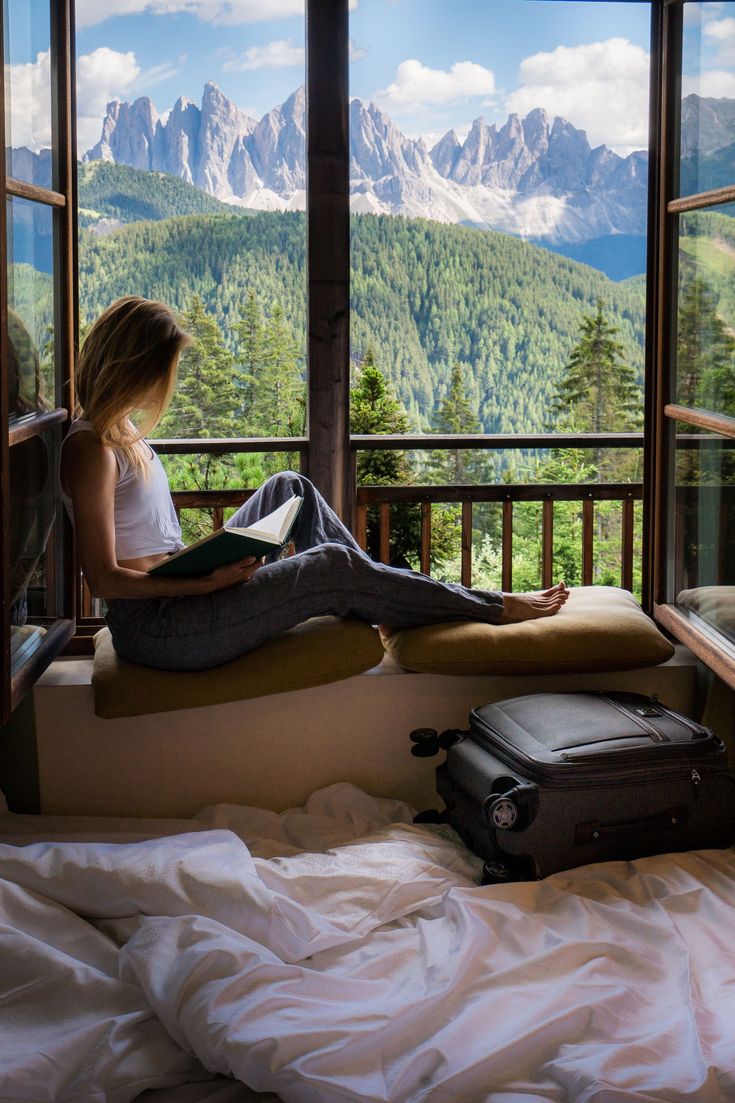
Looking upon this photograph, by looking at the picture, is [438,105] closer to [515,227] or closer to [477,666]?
Result: [515,227]

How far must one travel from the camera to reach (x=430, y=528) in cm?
395

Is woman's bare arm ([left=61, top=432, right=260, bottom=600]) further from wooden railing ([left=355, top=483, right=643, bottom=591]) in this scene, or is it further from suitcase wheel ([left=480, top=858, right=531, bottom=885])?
wooden railing ([left=355, top=483, right=643, bottom=591])

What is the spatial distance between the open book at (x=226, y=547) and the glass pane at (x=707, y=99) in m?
1.23

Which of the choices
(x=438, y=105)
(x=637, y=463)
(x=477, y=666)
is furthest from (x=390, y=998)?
(x=438, y=105)

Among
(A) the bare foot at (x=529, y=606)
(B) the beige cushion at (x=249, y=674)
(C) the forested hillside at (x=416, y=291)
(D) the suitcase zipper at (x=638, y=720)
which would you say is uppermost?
(C) the forested hillside at (x=416, y=291)

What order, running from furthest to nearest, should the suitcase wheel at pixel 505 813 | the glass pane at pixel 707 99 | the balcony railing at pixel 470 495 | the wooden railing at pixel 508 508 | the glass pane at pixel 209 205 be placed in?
the wooden railing at pixel 508 508, the balcony railing at pixel 470 495, the glass pane at pixel 209 205, the glass pane at pixel 707 99, the suitcase wheel at pixel 505 813

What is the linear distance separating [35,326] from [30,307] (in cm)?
5

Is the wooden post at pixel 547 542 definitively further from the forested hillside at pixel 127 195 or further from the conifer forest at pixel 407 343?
the forested hillside at pixel 127 195

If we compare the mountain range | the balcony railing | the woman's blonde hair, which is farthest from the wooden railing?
the woman's blonde hair

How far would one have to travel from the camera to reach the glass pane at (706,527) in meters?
2.61

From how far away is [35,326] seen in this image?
263 centimetres

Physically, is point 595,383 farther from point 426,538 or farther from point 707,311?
point 707,311

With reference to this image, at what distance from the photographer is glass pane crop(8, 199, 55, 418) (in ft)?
7.80

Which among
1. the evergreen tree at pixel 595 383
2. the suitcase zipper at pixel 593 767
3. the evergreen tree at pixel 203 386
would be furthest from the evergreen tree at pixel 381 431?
the suitcase zipper at pixel 593 767
